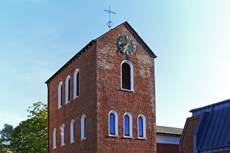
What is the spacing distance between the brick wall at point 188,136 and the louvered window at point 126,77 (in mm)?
5830

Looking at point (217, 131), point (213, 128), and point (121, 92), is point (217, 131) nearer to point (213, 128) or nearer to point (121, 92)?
point (213, 128)

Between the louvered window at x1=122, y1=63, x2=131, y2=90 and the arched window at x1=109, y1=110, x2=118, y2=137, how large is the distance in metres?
2.40

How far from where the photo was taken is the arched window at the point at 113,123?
82.0ft

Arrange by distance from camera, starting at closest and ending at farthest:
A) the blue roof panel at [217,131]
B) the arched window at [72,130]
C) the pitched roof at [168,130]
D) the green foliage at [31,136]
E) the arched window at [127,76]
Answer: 1. the blue roof panel at [217,131]
2. the arched window at [127,76]
3. the arched window at [72,130]
4. the pitched roof at [168,130]
5. the green foliage at [31,136]

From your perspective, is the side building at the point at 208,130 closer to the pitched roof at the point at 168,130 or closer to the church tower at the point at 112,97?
the church tower at the point at 112,97

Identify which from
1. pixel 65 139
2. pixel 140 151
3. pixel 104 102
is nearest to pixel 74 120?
pixel 65 139

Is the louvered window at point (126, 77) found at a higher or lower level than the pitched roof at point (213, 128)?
higher

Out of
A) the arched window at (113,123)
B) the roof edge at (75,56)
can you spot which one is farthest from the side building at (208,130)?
the roof edge at (75,56)

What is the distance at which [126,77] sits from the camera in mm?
26875

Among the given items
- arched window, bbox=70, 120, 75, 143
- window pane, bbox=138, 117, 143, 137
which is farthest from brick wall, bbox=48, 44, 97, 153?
window pane, bbox=138, 117, 143, 137

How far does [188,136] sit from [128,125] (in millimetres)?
5274

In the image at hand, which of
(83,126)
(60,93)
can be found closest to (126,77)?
(83,126)

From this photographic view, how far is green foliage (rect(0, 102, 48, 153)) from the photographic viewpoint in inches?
1582

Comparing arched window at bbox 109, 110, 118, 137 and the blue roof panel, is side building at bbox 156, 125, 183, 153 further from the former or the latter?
arched window at bbox 109, 110, 118, 137
